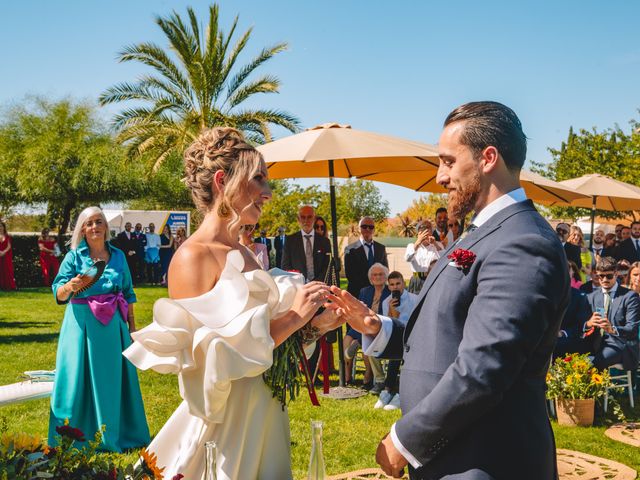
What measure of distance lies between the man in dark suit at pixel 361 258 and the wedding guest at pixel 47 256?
53.4 ft

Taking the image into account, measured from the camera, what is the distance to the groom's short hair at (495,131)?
225cm

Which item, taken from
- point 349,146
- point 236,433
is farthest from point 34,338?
point 236,433

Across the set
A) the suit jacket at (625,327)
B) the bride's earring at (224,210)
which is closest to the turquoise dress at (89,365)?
the bride's earring at (224,210)

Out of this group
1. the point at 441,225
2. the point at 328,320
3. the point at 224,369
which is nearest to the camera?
the point at 224,369

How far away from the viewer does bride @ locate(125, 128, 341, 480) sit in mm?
2625

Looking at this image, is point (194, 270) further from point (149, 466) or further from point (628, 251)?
point (628, 251)

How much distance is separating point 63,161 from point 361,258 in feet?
84.3

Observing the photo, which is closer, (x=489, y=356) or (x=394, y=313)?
(x=489, y=356)

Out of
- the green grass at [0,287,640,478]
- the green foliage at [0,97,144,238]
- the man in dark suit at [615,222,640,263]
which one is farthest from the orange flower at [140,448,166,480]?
the green foliage at [0,97,144,238]

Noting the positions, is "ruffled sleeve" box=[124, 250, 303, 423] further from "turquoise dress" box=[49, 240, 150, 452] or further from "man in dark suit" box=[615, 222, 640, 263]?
"man in dark suit" box=[615, 222, 640, 263]

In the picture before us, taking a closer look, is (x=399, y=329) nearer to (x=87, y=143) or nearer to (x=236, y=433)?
(x=236, y=433)

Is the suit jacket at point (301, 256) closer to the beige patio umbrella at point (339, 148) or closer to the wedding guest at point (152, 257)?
the beige patio umbrella at point (339, 148)

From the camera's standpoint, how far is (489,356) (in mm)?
1963

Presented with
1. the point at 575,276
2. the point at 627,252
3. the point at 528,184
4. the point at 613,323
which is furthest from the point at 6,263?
the point at 613,323
